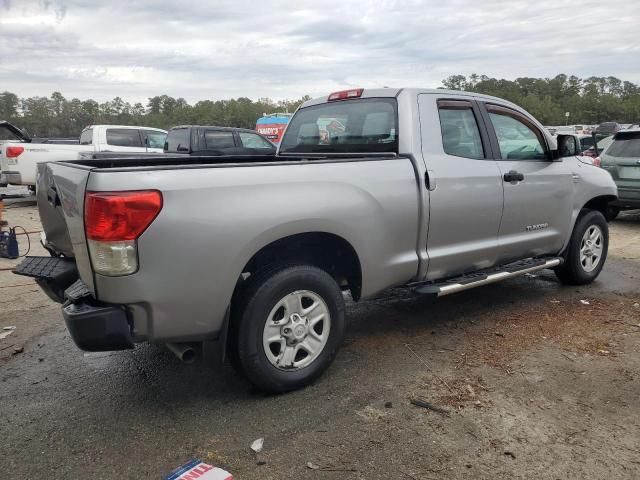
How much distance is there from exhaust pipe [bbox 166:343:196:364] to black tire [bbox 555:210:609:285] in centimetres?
398

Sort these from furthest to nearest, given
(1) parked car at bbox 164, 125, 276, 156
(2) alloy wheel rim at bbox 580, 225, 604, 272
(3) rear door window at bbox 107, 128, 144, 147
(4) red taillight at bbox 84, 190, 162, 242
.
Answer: (3) rear door window at bbox 107, 128, 144, 147 < (1) parked car at bbox 164, 125, 276, 156 < (2) alloy wheel rim at bbox 580, 225, 604, 272 < (4) red taillight at bbox 84, 190, 162, 242

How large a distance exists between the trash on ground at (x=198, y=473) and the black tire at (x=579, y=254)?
4.17m

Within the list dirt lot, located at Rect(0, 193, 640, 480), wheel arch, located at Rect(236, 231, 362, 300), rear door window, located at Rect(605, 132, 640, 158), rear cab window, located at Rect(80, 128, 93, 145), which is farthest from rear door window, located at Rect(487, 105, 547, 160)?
rear cab window, located at Rect(80, 128, 93, 145)

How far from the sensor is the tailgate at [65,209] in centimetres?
263

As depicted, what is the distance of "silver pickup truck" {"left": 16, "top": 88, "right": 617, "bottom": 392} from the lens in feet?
8.48

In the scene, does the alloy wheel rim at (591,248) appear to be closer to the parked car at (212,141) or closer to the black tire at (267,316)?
the black tire at (267,316)

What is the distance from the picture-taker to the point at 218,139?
12.1 metres

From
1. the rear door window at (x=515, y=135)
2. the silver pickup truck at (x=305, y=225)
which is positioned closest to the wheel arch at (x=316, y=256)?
the silver pickup truck at (x=305, y=225)

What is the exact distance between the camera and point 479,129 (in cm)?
433

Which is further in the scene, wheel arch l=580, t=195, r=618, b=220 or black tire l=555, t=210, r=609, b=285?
wheel arch l=580, t=195, r=618, b=220

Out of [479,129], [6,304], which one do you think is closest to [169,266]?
[479,129]

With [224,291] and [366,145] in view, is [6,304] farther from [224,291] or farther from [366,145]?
[366,145]

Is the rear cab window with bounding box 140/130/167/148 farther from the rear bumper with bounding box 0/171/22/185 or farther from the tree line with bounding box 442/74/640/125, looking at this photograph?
the tree line with bounding box 442/74/640/125

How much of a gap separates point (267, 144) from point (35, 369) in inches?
388
